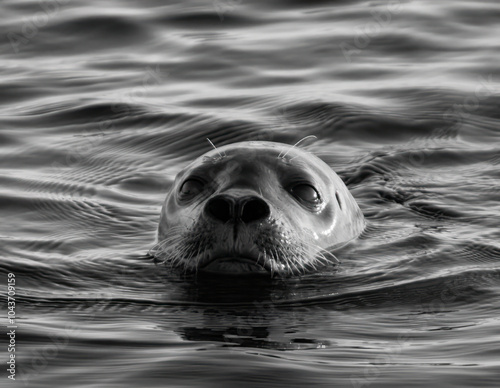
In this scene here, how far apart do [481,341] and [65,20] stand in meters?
9.64

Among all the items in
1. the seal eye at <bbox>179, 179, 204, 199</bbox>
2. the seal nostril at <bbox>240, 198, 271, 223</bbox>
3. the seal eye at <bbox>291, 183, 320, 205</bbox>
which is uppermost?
the seal eye at <bbox>179, 179, 204, 199</bbox>

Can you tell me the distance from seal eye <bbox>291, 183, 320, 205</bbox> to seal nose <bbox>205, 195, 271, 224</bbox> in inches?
23.2

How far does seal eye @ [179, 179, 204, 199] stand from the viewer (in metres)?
6.79

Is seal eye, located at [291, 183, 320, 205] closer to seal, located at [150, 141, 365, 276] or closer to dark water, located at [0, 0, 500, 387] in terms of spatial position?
seal, located at [150, 141, 365, 276]

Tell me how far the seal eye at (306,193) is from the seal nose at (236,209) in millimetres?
588

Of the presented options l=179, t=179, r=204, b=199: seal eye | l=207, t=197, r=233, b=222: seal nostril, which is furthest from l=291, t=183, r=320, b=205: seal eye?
l=207, t=197, r=233, b=222: seal nostril

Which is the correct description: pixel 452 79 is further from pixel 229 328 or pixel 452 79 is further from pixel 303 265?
pixel 229 328

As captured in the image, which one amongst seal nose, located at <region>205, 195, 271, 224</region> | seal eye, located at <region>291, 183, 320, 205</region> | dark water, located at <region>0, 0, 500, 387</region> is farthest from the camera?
seal eye, located at <region>291, 183, 320, 205</region>

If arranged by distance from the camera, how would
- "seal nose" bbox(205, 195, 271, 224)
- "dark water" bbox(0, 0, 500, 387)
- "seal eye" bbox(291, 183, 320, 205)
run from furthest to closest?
"seal eye" bbox(291, 183, 320, 205) → "seal nose" bbox(205, 195, 271, 224) → "dark water" bbox(0, 0, 500, 387)

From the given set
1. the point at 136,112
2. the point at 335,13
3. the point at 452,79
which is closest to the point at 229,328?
the point at 136,112

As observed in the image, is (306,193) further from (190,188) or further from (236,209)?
(236,209)

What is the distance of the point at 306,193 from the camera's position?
6.82m

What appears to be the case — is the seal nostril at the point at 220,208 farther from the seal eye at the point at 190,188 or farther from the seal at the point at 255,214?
the seal eye at the point at 190,188

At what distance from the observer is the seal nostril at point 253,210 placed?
6160 millimetres
